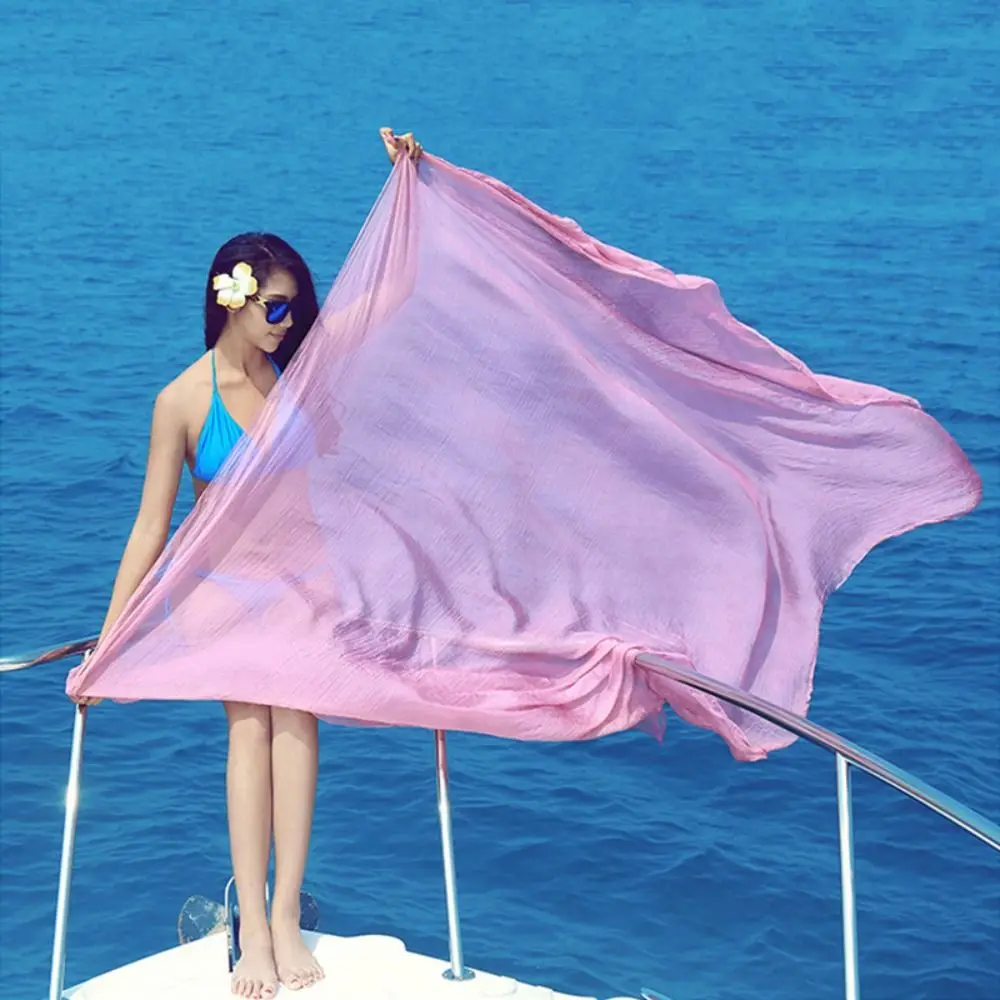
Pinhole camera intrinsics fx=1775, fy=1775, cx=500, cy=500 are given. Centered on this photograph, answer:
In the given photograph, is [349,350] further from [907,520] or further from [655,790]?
[655,790]

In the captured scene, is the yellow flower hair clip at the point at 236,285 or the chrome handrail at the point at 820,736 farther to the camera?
the yellow flower hair clip at the point at 236,285

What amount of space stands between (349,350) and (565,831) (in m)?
5.30

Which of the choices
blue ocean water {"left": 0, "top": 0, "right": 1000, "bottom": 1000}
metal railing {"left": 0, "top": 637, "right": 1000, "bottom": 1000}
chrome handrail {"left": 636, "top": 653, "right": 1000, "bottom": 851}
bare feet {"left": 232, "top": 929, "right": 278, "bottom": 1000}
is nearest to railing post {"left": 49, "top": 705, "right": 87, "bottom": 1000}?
metal railing {"left": 0, "top": 637, "right": 1000, "bottom": 1000}

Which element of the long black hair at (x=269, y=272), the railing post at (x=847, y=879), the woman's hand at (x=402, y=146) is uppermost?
the woman's hand at (x=402, y=146)

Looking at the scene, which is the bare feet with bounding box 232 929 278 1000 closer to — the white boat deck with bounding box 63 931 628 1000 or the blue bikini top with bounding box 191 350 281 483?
the white boat deck with bounding box 63 931 628 1000

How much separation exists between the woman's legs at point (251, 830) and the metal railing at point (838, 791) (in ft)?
1.08

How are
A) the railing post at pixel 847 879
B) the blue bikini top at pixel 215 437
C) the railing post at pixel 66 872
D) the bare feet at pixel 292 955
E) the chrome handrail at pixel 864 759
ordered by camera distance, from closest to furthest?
the chrome handrail at pixel 864 759 → the railing post at pixel 847 879 → the railing post at pixel 66 872 → the bare feet at pixel 292 955 → the blue bikini top at pixel 215 437

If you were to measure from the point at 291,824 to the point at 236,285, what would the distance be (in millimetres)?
1138

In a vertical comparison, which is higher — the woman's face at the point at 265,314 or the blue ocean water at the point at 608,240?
the blue ocean water at the point at 608,240

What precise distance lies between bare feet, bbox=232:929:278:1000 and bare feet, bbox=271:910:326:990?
0.02 metres

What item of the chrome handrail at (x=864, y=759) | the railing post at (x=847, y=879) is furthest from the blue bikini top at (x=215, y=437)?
the railing post at (x=847, y=879)

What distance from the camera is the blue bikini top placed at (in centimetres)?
380

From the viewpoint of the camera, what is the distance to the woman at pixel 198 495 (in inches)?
145

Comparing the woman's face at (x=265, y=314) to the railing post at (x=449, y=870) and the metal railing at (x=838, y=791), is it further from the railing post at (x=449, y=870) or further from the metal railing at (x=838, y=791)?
the railing post at (x=449, y=870)
